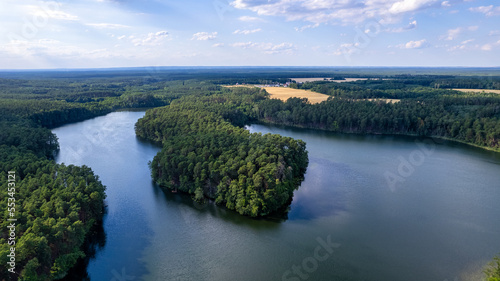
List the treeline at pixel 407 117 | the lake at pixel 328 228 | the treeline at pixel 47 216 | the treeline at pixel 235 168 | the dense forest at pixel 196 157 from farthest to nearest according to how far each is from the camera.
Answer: the treeline at pixel 407 117 → the treeline at pixel 235 168 → the lake at pixel 328 228 → the dense forest at pixel 196 157 → the treeline at pixel 47 216

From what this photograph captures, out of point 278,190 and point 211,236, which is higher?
point 278,190

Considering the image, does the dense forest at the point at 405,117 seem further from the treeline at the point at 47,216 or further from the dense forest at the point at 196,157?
the treeline at the point at 47,216

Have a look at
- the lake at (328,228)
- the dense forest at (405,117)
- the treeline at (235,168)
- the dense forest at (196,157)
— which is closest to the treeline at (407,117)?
the dense forest at (405,117)

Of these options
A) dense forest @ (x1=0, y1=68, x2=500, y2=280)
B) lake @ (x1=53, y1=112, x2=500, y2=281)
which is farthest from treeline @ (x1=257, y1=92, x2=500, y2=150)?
lake @ (x1=53, y1=112, x2=500, y2=281)

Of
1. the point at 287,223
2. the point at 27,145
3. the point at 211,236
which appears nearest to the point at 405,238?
the point at 287,223

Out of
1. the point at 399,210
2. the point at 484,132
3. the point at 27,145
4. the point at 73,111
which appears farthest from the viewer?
the point at 73,111

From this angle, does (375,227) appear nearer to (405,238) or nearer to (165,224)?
(405,238)

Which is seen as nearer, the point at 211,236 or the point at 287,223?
the point at 211,236

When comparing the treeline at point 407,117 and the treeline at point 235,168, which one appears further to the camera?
the treeline at point 407,117
